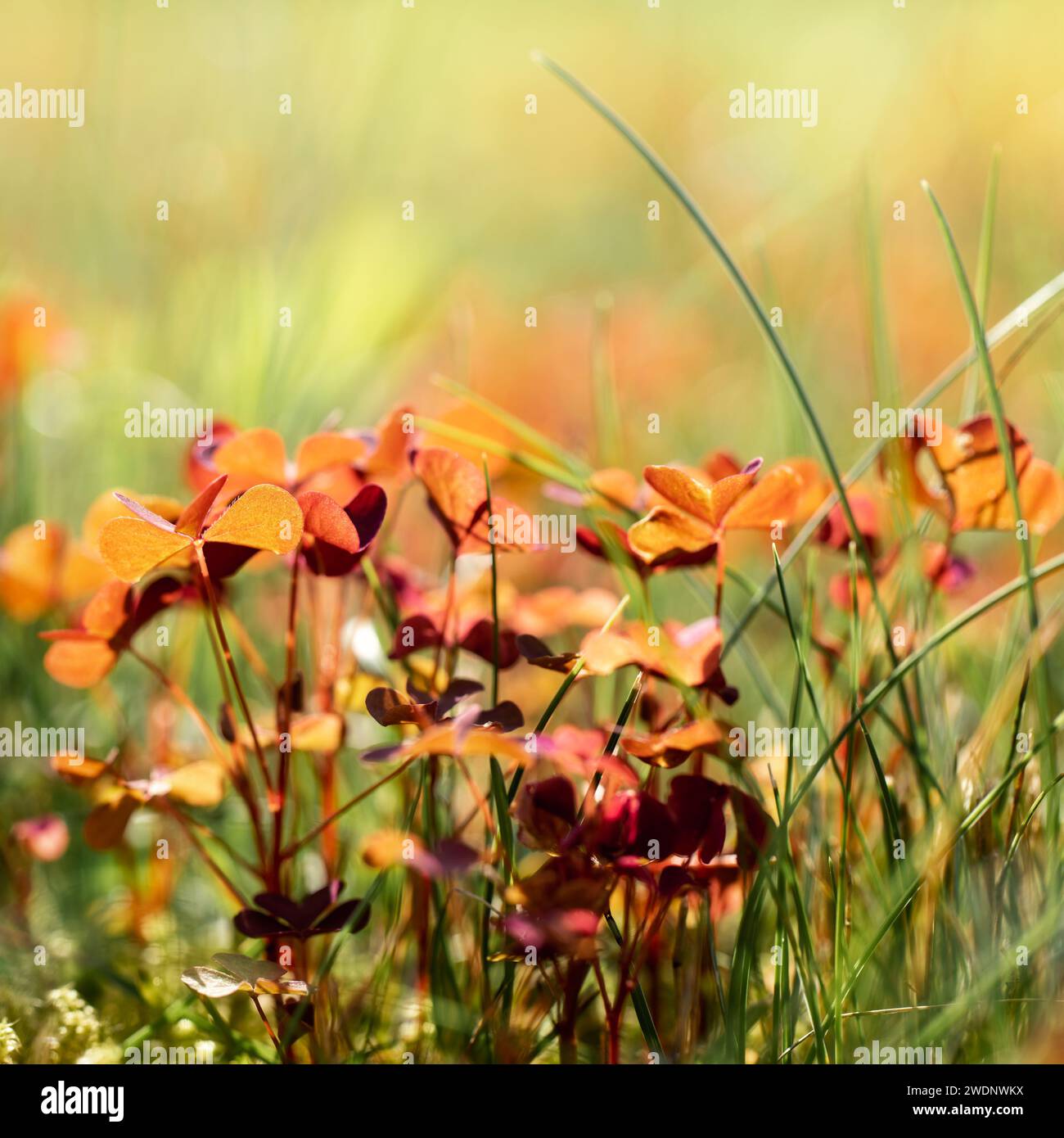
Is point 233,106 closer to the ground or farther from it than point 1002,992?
farther from it

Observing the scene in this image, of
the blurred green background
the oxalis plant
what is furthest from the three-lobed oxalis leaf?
the blurred green background

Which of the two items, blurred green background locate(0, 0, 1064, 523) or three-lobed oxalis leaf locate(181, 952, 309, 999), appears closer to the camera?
three-lobed oxalis leaf locate(181, 952, 309, 999)

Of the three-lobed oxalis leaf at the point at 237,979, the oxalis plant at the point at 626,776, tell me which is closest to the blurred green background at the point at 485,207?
the oxalis plant at the point at 626,776

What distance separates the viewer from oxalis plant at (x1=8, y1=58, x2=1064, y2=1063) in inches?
21.3

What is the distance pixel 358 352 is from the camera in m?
1.55

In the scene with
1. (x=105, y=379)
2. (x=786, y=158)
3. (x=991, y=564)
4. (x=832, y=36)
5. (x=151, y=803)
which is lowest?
(x=151, y=803)

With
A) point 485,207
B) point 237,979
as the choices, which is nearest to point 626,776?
point 237,979

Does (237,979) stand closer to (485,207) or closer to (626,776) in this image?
(626,776)

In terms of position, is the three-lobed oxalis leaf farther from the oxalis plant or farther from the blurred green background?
the blurred green background

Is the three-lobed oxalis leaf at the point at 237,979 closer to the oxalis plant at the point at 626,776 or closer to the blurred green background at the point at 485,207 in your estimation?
the oxalis plant at the point at 626,776

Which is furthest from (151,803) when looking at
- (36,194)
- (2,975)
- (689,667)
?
(36,194)

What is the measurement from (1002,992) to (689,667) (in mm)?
253

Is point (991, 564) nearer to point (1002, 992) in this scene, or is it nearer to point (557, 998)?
point (1002, 992)

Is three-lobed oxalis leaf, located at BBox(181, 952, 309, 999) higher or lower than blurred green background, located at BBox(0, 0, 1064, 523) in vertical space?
lower
